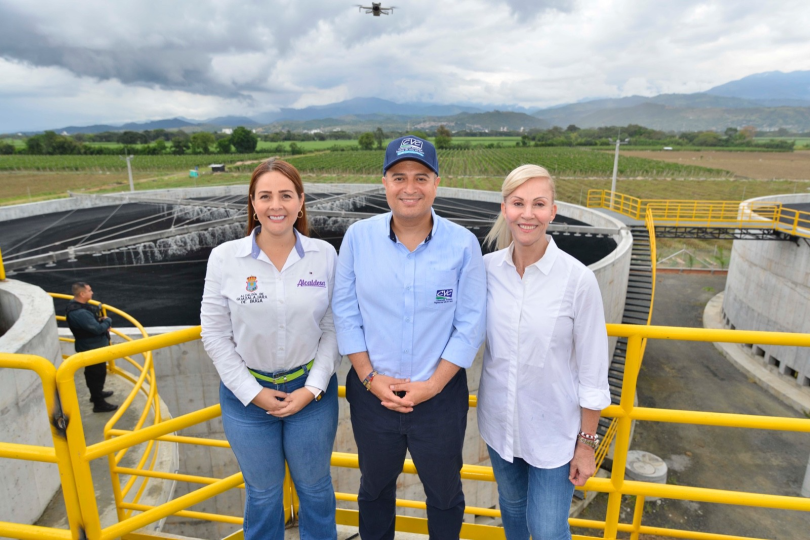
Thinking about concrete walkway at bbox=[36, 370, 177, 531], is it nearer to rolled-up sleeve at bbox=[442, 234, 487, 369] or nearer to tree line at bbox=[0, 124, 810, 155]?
rolled-up sleeve at bbox=[442, 234, 487, 369]

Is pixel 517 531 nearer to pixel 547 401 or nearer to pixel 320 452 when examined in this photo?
pixel 547 401

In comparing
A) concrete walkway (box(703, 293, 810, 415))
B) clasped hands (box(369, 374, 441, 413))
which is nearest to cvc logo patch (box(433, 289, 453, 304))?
clasped hands (box(369, 374, 441, 413))

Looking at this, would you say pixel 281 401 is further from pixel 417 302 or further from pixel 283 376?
pixel 417 302

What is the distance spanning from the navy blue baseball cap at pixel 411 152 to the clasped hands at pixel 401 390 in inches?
39.9

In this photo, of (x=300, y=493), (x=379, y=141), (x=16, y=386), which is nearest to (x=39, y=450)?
(x=300, y=493)

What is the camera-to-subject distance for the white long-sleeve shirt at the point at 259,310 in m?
2.43

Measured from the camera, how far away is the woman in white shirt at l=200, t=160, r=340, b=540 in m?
2.44

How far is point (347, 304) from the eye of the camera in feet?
7.97

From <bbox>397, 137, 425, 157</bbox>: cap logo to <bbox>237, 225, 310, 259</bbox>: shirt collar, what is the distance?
26.8 inches

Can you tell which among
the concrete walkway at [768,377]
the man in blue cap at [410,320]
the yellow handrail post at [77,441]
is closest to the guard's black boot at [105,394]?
the yellow handrail post at [77,441]

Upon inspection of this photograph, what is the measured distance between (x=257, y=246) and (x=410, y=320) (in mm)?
883

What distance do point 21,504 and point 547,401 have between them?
5.62m

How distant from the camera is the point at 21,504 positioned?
501cm

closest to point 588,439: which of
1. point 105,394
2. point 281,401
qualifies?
point 281,401
